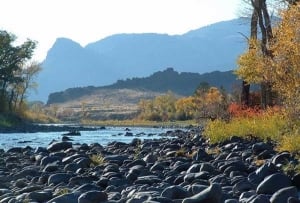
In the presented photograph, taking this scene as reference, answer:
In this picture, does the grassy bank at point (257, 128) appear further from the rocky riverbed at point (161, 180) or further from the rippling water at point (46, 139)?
the rippling water at point (46, 139)

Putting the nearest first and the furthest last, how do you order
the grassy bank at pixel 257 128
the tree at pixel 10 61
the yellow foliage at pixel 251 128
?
1. the grassy bank at pixel 257 128
2. the yellow foliage at pixel 251 128
3. the tree at pixel 10 61

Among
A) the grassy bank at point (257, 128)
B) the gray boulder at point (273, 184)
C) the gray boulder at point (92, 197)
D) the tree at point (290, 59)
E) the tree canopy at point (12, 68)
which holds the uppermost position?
the tree canopy at point (12, 68)

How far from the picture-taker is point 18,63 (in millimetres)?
86750

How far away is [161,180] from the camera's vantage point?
1259cm

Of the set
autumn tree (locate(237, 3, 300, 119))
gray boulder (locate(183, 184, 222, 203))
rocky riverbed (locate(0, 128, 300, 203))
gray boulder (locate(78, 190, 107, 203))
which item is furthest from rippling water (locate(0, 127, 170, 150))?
gray boulder (locate(183, 184, 222, 203))

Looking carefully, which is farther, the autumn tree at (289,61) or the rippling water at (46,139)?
the rippling water at (46,139)

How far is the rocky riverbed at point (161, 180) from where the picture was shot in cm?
996

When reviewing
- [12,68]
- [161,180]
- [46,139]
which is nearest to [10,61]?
[12,68]

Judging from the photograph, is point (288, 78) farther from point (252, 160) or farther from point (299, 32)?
point (252, 160)

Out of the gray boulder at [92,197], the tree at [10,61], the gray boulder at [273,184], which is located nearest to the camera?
→ the gray boulder at [92,197]

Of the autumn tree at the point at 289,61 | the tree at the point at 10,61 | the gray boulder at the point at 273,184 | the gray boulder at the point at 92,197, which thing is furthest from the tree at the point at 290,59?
the tree at the point at 10,61

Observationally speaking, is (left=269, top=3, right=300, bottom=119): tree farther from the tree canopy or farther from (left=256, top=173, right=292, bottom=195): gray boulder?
the tree canopy

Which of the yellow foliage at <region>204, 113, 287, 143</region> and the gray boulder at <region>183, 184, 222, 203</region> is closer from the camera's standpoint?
the gray boulder at <region>183, 184, 222, 203</region>

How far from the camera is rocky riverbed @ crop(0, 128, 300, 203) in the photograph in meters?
9.96
